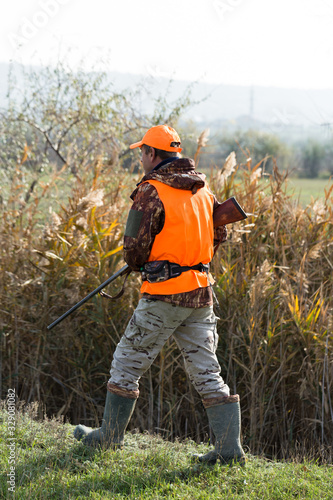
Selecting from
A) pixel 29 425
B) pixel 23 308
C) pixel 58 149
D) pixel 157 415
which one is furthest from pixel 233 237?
pixel 58 149

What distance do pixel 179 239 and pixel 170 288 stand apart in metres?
0.28

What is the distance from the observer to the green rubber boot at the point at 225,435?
10.3ft

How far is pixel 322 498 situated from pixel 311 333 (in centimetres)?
140

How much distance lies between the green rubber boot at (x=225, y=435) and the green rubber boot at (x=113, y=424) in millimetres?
505

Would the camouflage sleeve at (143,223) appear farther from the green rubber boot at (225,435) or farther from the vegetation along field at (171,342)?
the vegetation along field at (171,342)

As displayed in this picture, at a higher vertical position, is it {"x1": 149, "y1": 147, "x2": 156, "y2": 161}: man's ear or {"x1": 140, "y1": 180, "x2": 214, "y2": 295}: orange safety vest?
{"x1": 149, "y1": 147, "x2": 156, "y2": 161}: man's ear

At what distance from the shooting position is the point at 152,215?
298cm

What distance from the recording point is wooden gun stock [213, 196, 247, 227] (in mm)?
3365

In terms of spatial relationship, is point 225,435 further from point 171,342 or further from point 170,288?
point 171,342

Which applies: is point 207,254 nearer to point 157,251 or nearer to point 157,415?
point 157,251

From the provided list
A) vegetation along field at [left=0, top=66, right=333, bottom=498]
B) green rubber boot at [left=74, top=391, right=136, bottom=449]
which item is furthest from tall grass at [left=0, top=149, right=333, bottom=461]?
green rubber boot at [left=74, top=391, right=136, bottom=449]

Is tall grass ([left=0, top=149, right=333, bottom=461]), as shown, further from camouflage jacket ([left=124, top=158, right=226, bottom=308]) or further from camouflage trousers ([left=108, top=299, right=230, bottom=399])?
camouflage jacket ([left=124, top=158, right=226, bottom=308])

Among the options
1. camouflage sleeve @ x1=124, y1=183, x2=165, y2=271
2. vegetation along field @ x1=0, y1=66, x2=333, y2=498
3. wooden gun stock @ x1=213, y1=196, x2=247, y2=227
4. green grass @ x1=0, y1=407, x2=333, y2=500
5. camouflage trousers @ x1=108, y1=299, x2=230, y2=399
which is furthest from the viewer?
vegetation along field @ x1=0, y1=66, x2=333, y2=498

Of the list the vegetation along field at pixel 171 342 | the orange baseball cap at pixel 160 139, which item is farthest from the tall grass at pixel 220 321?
the orange baseball cap at pixel 160 139
